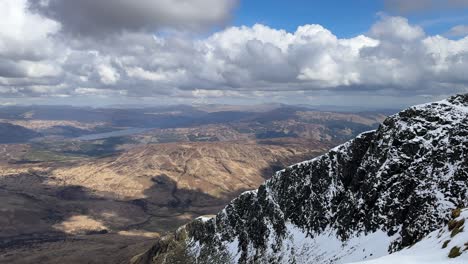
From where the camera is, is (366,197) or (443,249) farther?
(366,197)

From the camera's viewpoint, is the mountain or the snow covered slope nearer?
the snow covered slope

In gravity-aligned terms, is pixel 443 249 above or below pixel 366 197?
above

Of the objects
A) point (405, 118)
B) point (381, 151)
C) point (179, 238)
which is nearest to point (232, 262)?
point (179, 238)

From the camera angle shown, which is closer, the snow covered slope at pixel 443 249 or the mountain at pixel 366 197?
the snow covered slope at pixel 443 249
